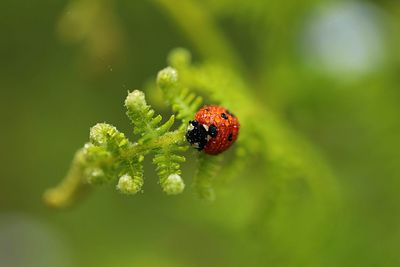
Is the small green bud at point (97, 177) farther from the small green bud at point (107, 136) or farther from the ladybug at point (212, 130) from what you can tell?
the ladybug at point (212, 130)

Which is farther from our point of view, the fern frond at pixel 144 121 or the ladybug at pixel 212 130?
the ladybug at pixel 212 130

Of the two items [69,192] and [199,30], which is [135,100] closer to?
[69,192]

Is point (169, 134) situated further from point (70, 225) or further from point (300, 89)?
point (70, 225)

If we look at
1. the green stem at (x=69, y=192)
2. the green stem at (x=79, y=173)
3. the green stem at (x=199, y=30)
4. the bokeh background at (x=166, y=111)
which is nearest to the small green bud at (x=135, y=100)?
the green stem at (x=79, y=173)

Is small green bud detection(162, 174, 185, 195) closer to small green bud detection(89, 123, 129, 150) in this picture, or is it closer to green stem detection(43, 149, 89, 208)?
small green bud detection(89, 123, 129, 150)

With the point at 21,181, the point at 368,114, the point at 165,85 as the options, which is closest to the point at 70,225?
the point at 21,181

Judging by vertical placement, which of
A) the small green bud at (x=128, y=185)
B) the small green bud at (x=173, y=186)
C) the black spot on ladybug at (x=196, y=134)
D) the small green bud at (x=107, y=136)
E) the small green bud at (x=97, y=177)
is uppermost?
the black spot on ladybug at (x=196, y=134)

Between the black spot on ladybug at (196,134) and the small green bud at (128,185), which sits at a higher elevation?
the black spot on ladybug at (196,134)

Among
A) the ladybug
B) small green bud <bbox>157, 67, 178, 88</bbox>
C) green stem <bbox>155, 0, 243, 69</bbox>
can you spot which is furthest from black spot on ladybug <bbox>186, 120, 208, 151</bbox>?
green stem <bbox>155, 0, 243, 69</bbox>
